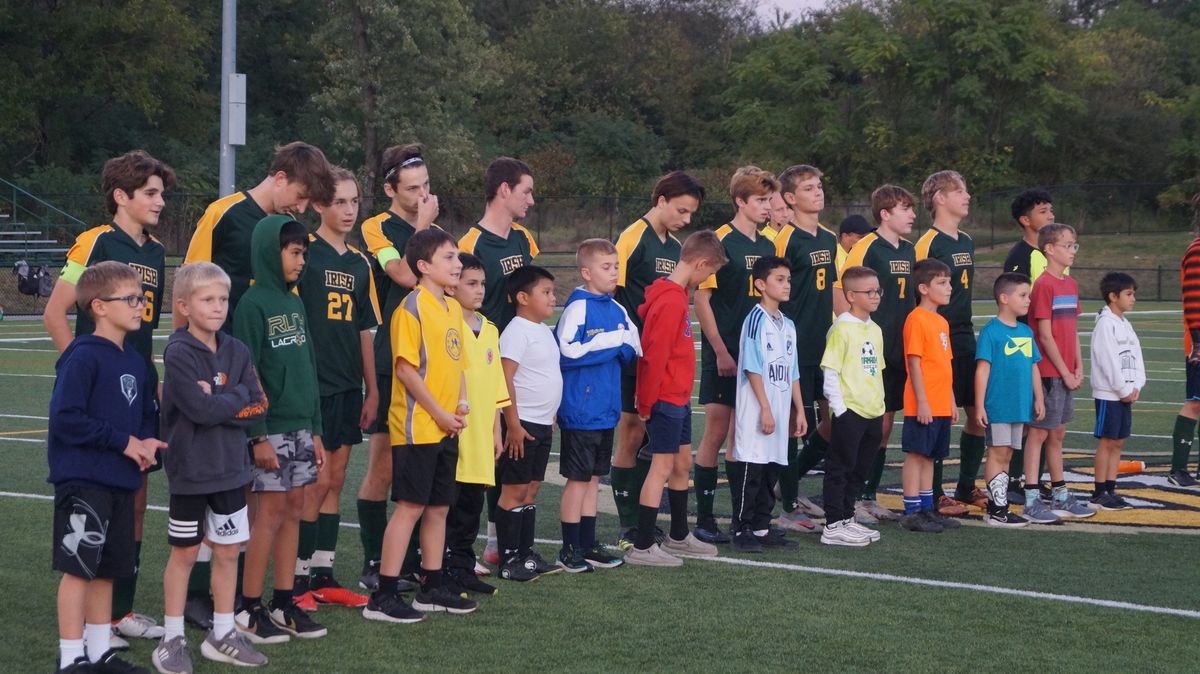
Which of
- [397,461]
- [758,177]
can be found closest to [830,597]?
[397,461]

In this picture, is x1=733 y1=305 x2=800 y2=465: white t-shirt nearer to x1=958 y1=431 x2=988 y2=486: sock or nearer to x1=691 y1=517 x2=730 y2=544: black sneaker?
x1=691 y1=517 x2=730 y2=544: black sneaker

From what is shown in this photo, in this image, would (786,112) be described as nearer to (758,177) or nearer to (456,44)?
(456,44)

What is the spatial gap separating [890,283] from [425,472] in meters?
3.72

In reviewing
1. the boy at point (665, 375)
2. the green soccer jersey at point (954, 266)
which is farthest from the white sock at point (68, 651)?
the green soccer jersey at point (954, 266)

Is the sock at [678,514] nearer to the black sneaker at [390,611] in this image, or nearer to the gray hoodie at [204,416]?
the black sneaker at [390,611]

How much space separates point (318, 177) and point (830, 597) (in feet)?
9.73

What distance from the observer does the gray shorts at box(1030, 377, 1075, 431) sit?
8.41 meters

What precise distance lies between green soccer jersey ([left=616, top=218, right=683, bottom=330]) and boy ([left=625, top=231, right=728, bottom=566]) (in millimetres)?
399

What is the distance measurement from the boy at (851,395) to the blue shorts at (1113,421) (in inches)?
71.7

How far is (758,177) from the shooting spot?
7.65 metres

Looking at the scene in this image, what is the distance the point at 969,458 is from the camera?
860cm

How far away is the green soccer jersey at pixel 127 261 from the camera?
554 cm

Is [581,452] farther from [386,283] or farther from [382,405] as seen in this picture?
[386,283]

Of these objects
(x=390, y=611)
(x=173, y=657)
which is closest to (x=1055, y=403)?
(x=390, y=611)
